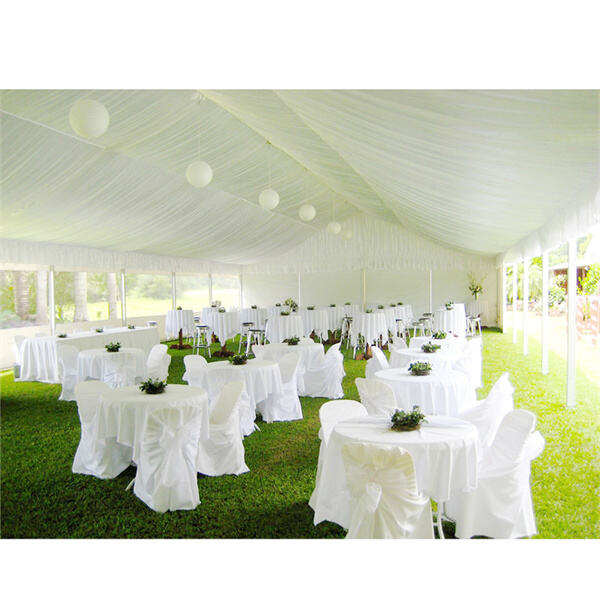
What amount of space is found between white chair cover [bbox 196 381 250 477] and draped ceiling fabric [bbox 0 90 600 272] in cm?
256

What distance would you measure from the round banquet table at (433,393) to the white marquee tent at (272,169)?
1875 mm

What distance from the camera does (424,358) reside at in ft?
19.5

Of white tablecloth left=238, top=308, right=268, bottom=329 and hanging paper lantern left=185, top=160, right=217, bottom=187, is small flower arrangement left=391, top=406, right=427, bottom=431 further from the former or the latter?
white tablecloth left=238, top=308, right=268, bottom=329

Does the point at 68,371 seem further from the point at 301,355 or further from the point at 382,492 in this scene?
the point at 382,492

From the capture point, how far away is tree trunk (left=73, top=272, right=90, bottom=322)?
36.8 feet

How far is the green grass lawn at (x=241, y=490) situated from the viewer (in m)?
3.06

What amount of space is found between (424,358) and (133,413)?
3569mm

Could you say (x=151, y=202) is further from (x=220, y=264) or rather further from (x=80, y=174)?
(x=220, y=264)

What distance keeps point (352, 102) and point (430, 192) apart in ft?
9.77

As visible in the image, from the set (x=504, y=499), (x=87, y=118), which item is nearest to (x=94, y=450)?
(x=87, y=118)

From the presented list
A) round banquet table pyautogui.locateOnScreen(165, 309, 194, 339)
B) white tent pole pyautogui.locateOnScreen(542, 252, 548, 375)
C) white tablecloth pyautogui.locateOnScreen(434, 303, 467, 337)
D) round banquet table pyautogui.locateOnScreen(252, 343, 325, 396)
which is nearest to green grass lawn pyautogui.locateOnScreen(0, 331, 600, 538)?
round banquet table pyautogui.locateOnScreen(252, 343, 325, 396)

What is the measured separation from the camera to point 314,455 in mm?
4441

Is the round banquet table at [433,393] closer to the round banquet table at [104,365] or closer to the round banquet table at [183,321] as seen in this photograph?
the round banquet table at [104,365]
